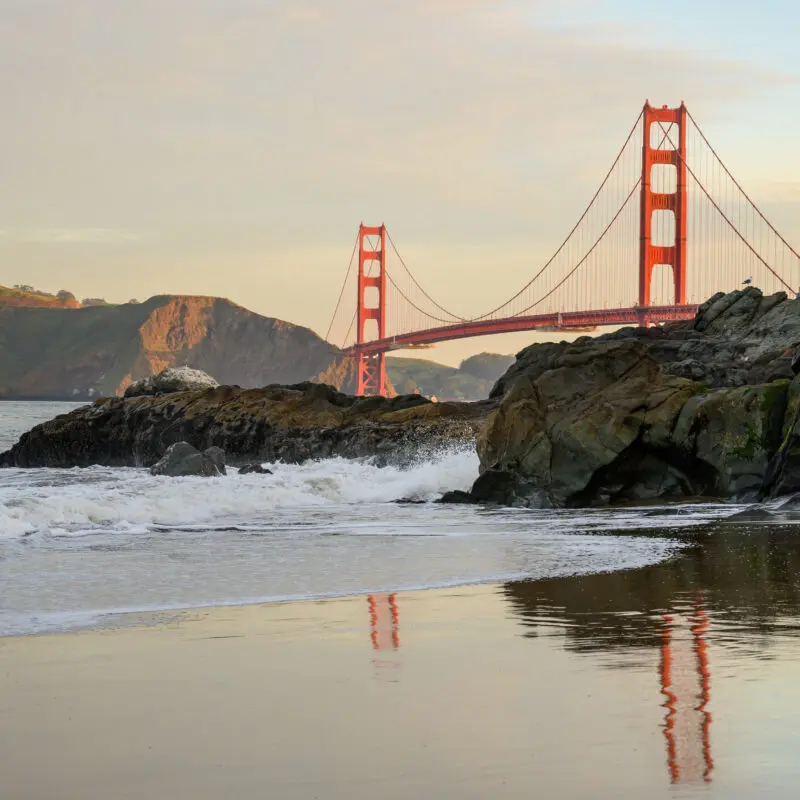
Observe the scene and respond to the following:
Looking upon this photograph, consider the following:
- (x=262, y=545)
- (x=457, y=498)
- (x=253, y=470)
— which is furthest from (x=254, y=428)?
(x=262, y=545)

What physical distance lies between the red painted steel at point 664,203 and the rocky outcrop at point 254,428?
27835 mm

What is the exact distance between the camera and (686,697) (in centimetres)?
549

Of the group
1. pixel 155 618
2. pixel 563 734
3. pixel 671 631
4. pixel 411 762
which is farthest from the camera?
pixel 155 618

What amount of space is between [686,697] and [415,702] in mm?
1148

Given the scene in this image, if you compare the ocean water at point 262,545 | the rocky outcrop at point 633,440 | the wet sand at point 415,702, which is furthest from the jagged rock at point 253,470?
the wet sand at point 415,702

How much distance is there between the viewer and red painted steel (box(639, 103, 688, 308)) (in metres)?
63.8

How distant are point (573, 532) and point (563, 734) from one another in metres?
9.86

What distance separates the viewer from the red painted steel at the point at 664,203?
6381 centimetres

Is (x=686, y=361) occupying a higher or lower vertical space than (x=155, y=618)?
higher

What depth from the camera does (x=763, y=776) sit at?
4.24m

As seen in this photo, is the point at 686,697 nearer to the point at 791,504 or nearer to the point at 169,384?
the point at 791,504

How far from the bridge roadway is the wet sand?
49286mm

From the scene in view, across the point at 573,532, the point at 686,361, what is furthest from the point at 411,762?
the point at 686,361

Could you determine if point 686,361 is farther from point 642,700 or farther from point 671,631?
point 642,700
